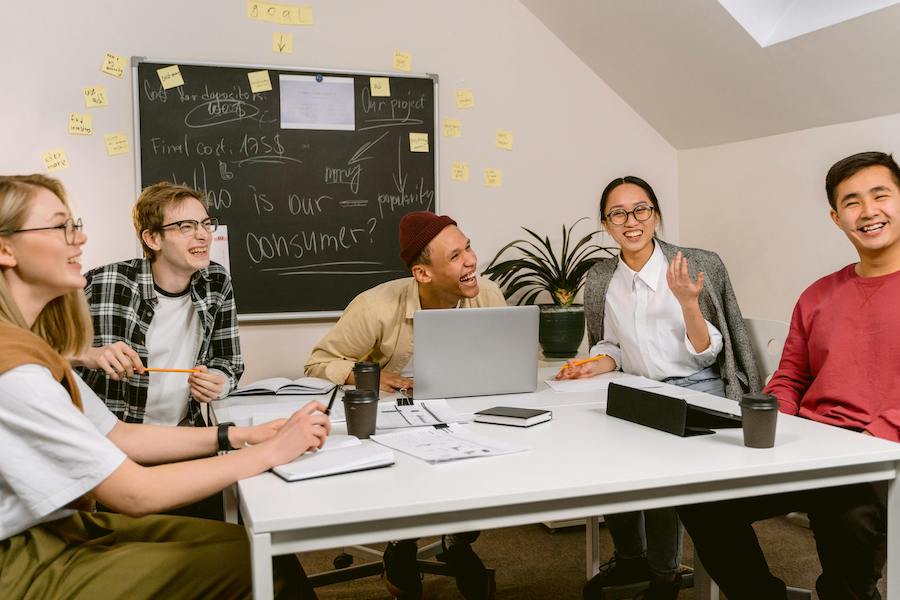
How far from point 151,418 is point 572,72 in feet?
8.67

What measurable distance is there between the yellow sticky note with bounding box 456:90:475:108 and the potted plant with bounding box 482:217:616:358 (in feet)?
2.17

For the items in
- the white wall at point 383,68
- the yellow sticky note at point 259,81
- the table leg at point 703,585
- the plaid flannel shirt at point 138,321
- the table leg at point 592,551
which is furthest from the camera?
the yellow sticky note at point 259,81

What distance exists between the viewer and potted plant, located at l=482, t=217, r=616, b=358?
136 inches

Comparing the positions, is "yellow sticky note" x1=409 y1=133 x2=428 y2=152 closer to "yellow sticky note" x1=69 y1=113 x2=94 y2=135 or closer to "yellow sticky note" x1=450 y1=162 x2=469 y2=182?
"yellow sticky note" x1=450 y1=162 x2=469 y2=182

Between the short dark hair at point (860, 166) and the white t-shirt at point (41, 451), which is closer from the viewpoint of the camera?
the white t-shirt at point (41, 451)

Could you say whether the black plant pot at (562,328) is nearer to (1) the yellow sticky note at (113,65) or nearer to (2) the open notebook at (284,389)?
(2) the open notebook at (284,389)

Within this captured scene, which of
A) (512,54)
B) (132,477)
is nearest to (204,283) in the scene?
(132,477)

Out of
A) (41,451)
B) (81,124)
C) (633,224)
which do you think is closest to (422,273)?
(633,224)

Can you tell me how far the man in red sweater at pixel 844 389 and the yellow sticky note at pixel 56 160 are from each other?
107 inches

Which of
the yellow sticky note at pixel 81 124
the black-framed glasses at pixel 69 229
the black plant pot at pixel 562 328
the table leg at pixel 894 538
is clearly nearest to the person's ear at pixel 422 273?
the black plant pot at pixel 562 328

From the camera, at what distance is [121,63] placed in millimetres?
3250

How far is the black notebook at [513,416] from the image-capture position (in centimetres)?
177

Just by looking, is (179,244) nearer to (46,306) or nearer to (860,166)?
(46,306)

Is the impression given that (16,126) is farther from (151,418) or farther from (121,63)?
(151,418)
